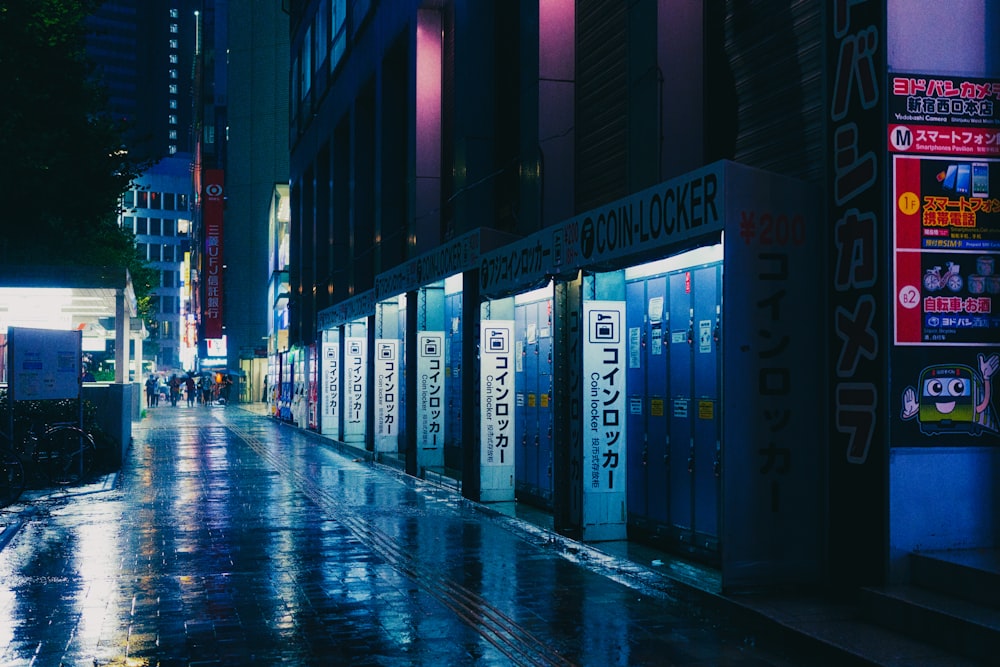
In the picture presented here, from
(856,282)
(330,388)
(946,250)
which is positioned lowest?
(330,388)

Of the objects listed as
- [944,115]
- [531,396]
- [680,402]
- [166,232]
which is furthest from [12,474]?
[166,232]

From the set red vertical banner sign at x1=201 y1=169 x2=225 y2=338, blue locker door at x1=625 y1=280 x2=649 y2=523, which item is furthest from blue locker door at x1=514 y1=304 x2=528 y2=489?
red vertical banner sign at x1=201 y1=169 x2=225 y2=338

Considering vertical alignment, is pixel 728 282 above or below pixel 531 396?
above

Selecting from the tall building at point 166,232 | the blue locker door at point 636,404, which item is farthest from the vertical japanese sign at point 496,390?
the tall building at point 166,232

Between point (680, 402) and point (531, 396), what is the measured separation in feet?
16.5

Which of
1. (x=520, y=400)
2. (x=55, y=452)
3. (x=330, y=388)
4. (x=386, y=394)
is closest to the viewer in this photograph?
(x=520, y=400)

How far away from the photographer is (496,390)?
15.9 m

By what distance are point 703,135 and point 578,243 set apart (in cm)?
186

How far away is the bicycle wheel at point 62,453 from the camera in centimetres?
1827

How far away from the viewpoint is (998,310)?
8.49m

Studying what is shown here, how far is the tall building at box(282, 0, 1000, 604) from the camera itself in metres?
8.35

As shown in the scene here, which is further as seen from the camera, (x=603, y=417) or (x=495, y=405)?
(x=495, y=405)

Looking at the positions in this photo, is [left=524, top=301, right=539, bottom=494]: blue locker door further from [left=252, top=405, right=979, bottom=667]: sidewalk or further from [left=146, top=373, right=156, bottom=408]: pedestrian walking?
[left=146, top=373, right=156, bottom=408]: pedestrian walking

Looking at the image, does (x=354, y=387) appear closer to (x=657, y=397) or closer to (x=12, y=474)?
(x=12, y=474)
